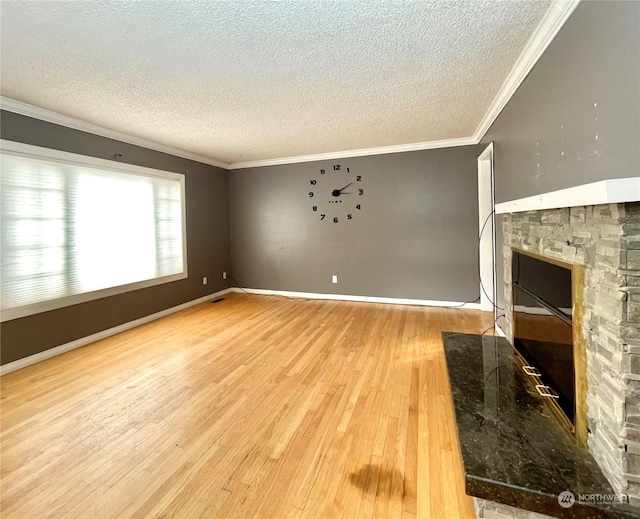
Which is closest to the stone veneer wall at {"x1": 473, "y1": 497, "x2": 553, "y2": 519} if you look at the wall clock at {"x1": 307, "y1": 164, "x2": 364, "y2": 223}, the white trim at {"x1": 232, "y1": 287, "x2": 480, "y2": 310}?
the white trim at {"x1": 232, "y1": 287, "x2": 480, "y2": 310}

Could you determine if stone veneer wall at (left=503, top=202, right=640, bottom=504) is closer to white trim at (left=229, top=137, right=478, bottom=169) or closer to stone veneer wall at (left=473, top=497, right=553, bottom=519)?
stone veneer wall at (left=473, top=497, right=553, bottom=519)

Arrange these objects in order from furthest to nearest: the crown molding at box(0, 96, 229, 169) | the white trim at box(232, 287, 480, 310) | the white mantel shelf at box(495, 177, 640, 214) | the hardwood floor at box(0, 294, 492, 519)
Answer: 1. the white trim at box(232, 287, 480, 310)
2. the crown molding at box(0, 96, 229, 169)
3. the hardwood floor at box(0, 294, 492, 519)
4. the white mantel shelf at box(495, 177, 640, 214)

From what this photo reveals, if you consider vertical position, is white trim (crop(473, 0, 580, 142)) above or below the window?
above

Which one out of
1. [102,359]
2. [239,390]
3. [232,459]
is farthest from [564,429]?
[102,359]

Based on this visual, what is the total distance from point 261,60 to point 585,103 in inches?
79.0

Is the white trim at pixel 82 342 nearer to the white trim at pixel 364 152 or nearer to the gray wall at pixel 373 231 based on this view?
the gray wall at pixel 373 231

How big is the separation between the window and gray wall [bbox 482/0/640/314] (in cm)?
440

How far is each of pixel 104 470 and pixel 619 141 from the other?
2.95 meters

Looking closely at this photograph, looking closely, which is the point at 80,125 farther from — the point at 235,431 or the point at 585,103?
the point at 585,103

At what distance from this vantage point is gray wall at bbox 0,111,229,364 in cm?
284

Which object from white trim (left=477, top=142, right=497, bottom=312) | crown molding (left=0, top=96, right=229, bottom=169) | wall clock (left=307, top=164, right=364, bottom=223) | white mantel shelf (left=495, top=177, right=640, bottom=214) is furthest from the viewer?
wall clock (left=307, top=164, right=364, bottom=223)

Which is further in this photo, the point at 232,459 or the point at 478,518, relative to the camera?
the point at 232,459

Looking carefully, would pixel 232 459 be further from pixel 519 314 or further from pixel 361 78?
pixel 361 78

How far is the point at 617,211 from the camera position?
111 cm
